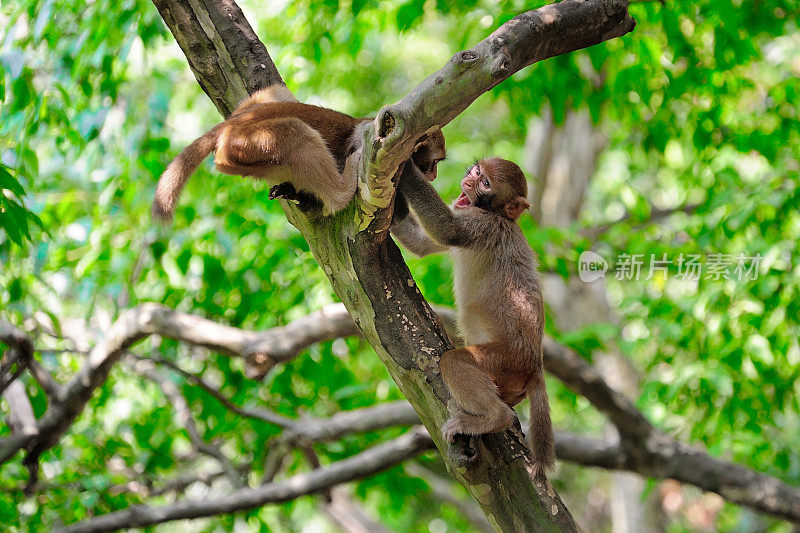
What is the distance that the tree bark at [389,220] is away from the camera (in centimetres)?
283

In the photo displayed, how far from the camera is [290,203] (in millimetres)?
3580

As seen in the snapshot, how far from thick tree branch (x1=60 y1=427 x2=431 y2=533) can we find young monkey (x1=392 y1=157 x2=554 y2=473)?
5.41ft

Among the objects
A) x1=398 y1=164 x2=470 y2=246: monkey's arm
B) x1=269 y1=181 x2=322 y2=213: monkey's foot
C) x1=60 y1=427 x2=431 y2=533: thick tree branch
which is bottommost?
x1=60 y1=427 x2=431 y2=533: thick tree branch

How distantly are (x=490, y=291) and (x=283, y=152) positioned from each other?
1.53 meters

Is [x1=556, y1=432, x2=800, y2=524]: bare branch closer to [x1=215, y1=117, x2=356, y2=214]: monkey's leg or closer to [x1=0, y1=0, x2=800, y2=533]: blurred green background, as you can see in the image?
[x1=0, y1=0, x2=800, y2=533]: blurred green background

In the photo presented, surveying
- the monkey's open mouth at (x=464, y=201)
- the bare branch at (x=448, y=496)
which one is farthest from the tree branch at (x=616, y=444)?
the bare branch at (x=448, y=496)

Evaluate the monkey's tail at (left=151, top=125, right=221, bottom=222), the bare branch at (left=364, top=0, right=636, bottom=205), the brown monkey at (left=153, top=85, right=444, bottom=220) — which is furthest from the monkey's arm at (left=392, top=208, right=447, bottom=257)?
the bare branch at (left=364, top=0, right=636, bottom=205)

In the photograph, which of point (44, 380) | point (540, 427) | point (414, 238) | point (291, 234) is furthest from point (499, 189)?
point (44, 380)

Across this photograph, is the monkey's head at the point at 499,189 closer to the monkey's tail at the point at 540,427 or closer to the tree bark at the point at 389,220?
the monkey's tail at the point at 540,427

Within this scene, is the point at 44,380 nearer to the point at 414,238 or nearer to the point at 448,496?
the point at 414,238

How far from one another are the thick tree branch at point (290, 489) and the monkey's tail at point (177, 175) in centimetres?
265

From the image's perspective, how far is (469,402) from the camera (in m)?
3.40

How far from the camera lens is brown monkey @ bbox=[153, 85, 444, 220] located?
3.39m

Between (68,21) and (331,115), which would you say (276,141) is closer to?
(331,115)
